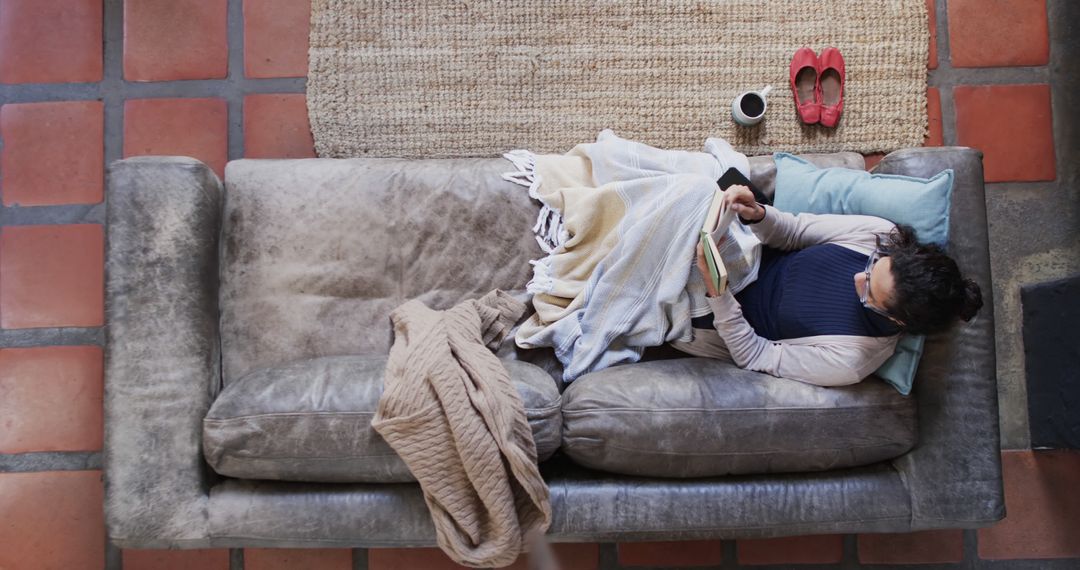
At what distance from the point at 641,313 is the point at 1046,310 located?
118 cm

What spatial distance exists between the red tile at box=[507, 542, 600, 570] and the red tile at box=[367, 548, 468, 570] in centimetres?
26

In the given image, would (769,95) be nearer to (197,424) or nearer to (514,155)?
(514,155)

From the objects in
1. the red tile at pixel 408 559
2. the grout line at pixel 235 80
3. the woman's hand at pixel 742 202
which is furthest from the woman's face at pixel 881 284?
the grout line at pixel 235 80

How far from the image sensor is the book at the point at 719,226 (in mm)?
1300

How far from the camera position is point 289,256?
148 centimetres

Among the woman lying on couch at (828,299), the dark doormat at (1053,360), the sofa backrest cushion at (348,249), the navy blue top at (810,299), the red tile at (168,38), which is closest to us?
the woman lying on couch at (828,299)

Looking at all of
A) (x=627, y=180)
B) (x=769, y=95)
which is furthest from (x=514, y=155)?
(x=769, y=95)

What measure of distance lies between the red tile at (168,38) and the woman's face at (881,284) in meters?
1.71

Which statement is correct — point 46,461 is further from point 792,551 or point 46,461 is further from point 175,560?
point 792,551

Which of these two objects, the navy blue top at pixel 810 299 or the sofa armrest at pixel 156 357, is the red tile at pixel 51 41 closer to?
the sofa armrest at pixel 156 357

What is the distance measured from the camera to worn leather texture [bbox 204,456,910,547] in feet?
4.30

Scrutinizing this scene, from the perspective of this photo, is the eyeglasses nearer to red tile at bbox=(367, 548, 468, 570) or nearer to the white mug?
the white mug


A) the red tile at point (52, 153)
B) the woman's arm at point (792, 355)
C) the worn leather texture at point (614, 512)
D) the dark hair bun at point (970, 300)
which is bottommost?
the worn leather texture at point (614, 512)

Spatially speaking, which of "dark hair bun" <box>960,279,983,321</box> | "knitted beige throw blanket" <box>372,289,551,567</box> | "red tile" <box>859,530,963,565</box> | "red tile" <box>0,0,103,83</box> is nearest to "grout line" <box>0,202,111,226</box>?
"red tile" <box>0,0,103,83</box>
